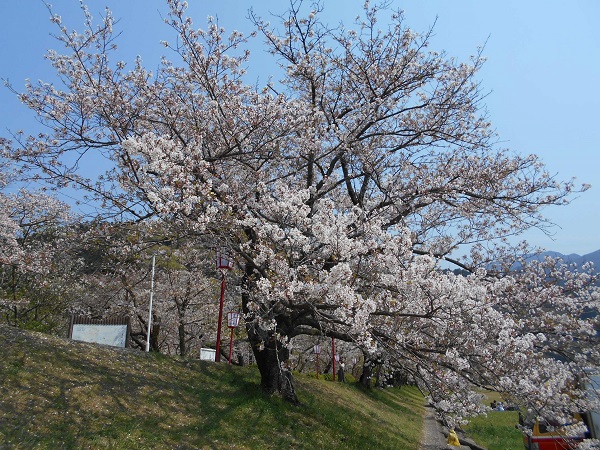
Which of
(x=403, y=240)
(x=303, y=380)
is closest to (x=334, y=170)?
(x=403, y=240)

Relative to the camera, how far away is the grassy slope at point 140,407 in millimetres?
6977

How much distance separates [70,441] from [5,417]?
3.63ft

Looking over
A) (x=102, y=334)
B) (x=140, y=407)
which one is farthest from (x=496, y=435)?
(x=102, y=334)

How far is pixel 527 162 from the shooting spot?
439 inches

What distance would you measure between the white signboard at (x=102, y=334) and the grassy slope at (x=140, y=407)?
54 cm

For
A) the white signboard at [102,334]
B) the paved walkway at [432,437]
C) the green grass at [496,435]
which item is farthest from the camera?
the green grass at [496,435]

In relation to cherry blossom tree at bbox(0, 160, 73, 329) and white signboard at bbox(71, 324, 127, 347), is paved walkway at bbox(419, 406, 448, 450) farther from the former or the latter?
cherry blossom tree at bbox(0, 160, 73, 329)

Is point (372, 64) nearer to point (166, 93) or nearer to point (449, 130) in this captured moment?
point (449, 130)

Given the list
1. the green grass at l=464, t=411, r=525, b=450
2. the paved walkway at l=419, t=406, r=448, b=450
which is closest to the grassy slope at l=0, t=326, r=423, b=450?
the paved walkway at l=419, t=406, r=448, b=450

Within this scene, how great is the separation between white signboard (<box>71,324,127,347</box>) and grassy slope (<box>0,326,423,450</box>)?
1.79 ft

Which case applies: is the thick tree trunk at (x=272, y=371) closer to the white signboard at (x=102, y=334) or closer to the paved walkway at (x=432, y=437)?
the white signboard at (x=102, y=334)

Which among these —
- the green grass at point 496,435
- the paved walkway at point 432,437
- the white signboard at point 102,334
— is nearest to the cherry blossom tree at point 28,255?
the white signboard at point 102,334

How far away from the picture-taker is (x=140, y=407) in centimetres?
849

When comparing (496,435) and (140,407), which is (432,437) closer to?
(496,435)
